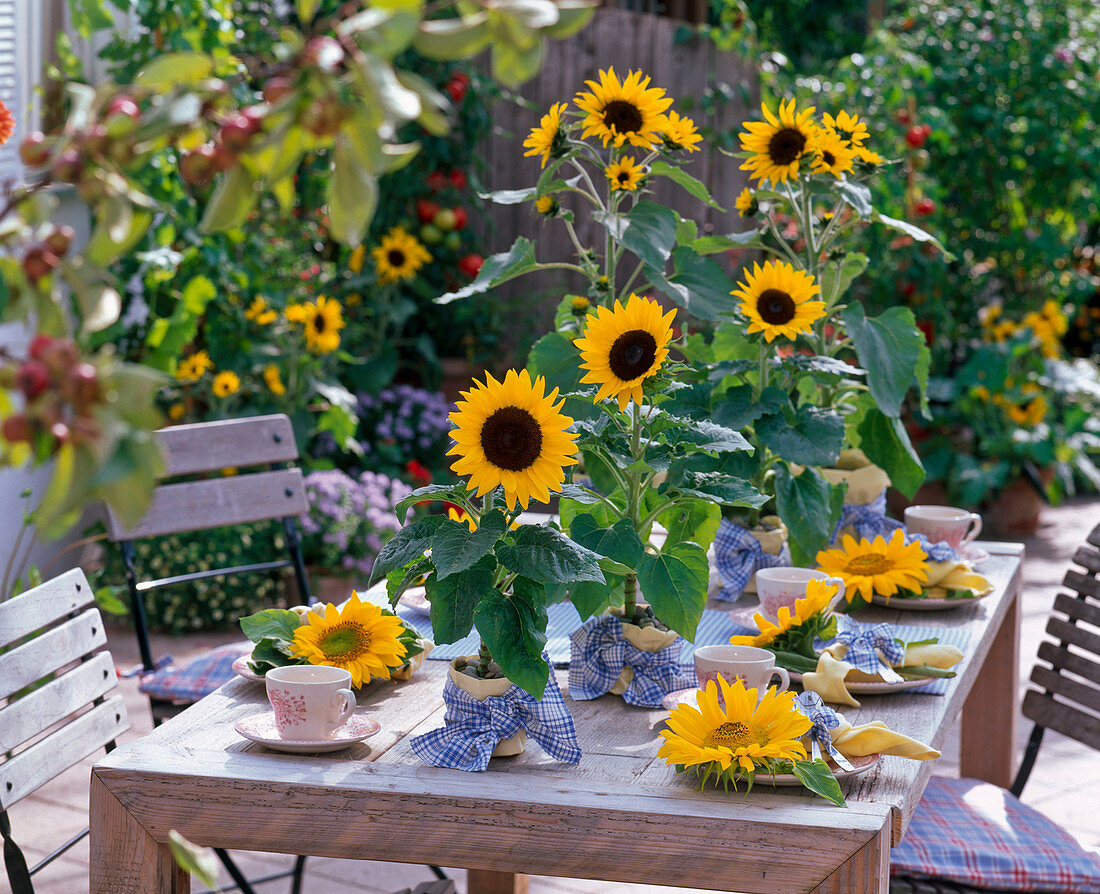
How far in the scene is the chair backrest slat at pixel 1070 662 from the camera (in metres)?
1.95

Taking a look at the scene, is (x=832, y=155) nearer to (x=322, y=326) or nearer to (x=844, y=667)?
(x=844, y=667)

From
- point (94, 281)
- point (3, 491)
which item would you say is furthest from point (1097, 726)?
point (3, 491)

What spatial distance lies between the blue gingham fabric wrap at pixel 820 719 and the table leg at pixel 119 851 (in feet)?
2.05

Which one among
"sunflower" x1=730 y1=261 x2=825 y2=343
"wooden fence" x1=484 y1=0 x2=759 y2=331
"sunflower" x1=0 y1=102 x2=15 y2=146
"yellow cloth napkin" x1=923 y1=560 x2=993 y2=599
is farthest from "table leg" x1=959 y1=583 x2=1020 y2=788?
"wooden fence" x1=484 y1=0 x2=759 y2=331

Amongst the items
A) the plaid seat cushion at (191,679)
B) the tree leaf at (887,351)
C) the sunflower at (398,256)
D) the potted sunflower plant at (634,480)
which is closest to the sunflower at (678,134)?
the potted sunflower plant at (634,480)

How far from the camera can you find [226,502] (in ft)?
8.16

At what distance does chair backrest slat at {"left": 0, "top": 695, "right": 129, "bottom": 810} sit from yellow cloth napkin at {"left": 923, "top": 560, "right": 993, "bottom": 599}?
1.14 meters

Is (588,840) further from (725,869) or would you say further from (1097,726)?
(1097,726)

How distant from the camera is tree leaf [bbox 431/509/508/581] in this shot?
110 centimetres

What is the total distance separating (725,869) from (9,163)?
303cm

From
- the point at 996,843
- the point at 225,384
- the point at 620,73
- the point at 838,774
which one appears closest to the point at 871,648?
the point at 838,774

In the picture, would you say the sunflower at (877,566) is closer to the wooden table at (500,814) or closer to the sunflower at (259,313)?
the wooden table at (500,814)

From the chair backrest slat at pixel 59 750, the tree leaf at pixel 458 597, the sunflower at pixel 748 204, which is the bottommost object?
the chair backrest slat at pixel 59 750

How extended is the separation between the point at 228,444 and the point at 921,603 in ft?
4.56
